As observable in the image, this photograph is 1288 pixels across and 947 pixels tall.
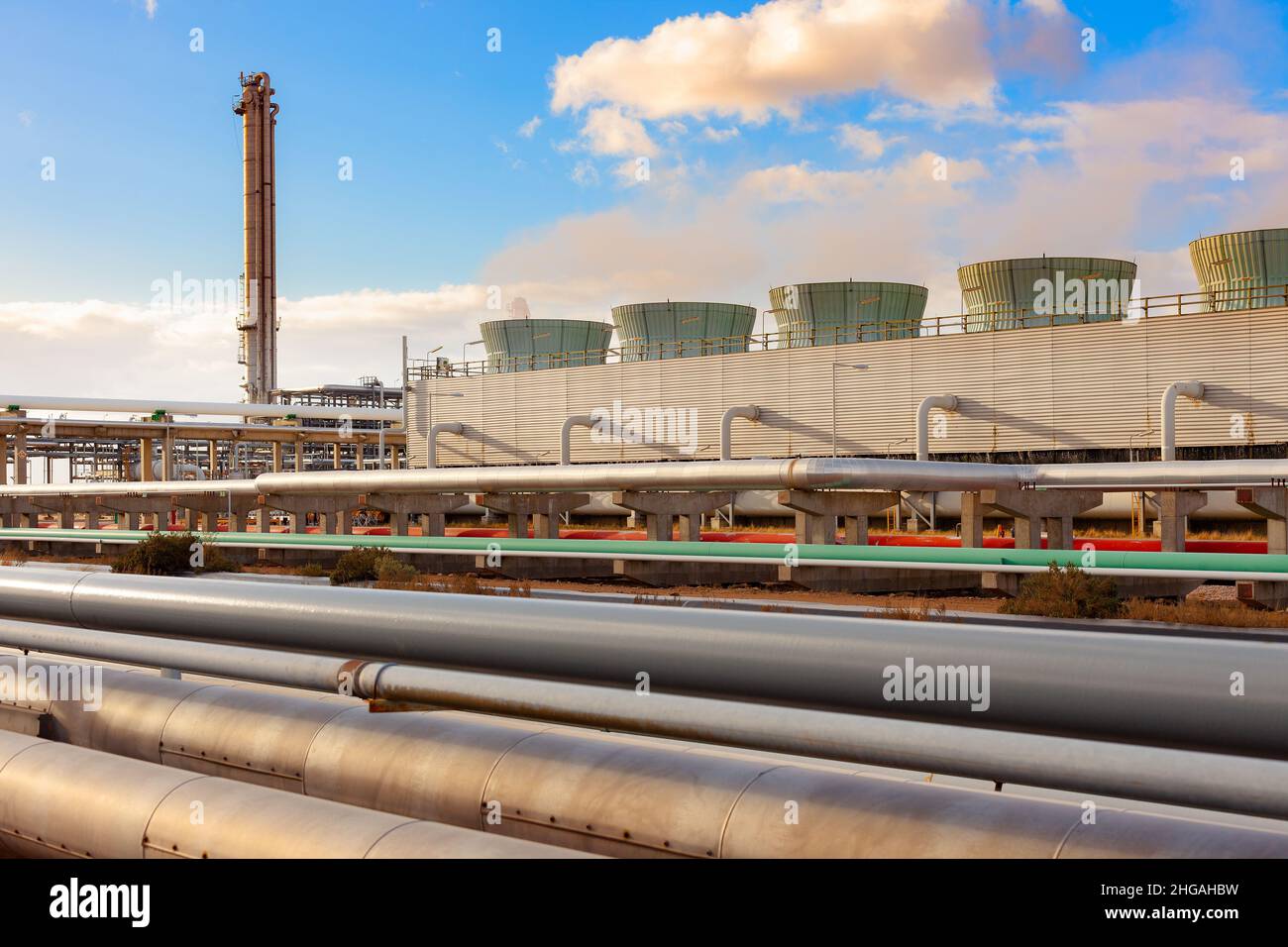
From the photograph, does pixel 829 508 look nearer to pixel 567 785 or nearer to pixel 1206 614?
pixel 1206 614

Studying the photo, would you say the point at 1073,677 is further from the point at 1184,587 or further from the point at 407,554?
the point at 407,554

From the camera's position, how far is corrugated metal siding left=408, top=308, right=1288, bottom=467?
1407 inches

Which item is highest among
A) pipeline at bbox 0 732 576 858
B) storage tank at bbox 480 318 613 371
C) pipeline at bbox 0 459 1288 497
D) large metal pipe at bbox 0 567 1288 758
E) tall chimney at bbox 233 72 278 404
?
tall chimney at bbox 233 72 278 404

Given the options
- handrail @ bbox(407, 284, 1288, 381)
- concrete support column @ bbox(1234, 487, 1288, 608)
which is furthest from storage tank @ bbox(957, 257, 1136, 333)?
concrete support column @ bbox(1234, 487, 1288, 608)

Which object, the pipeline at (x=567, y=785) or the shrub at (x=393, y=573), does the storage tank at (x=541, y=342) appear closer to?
the shrub at (x=393, y=573)

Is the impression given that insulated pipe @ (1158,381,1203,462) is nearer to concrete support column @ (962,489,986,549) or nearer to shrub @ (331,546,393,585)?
concrete support column @ (962,489,986,549)

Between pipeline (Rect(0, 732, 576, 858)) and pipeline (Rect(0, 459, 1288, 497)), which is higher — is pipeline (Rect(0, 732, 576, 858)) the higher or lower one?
the lower one

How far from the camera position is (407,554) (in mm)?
30672

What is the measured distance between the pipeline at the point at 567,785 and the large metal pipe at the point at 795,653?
13.0 inches

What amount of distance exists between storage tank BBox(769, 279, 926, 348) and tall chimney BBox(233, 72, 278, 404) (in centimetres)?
4796

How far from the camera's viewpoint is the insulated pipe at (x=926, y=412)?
1540 inches

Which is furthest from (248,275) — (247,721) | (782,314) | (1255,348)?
(247,721)

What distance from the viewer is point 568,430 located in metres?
48.4
